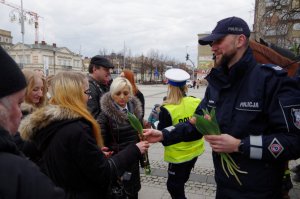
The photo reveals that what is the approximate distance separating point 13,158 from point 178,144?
274 cm

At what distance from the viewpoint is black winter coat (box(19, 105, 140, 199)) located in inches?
79.4

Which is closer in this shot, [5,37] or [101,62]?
[101,62]

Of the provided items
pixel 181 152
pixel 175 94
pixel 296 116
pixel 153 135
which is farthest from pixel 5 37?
pixel 296 116

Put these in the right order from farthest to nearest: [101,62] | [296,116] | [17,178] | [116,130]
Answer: [101,62] < [116,130] < [296,116] < [17,178]

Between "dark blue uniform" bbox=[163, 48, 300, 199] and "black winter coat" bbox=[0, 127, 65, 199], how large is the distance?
1.35m

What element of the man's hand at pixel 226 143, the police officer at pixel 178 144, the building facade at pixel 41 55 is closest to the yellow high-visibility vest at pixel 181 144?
the police officer at pixel 178 144

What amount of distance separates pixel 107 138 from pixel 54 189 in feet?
7.09

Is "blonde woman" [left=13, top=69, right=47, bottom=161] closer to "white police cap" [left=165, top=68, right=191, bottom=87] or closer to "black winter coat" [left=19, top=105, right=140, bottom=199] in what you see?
"black winter coat" [left=19, top=105, right=140, bottom=199]

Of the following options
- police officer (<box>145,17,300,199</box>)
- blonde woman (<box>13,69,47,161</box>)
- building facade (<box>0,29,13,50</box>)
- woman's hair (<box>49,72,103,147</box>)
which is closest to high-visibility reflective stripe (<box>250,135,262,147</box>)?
police officer (<box>145,17,300,199</box>)

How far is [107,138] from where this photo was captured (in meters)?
3.34

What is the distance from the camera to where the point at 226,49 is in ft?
7.40

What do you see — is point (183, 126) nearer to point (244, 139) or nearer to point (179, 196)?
point (244, 139)

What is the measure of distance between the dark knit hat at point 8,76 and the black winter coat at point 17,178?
6.1 inches

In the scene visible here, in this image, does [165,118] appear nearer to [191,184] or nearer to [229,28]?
[229,28]
